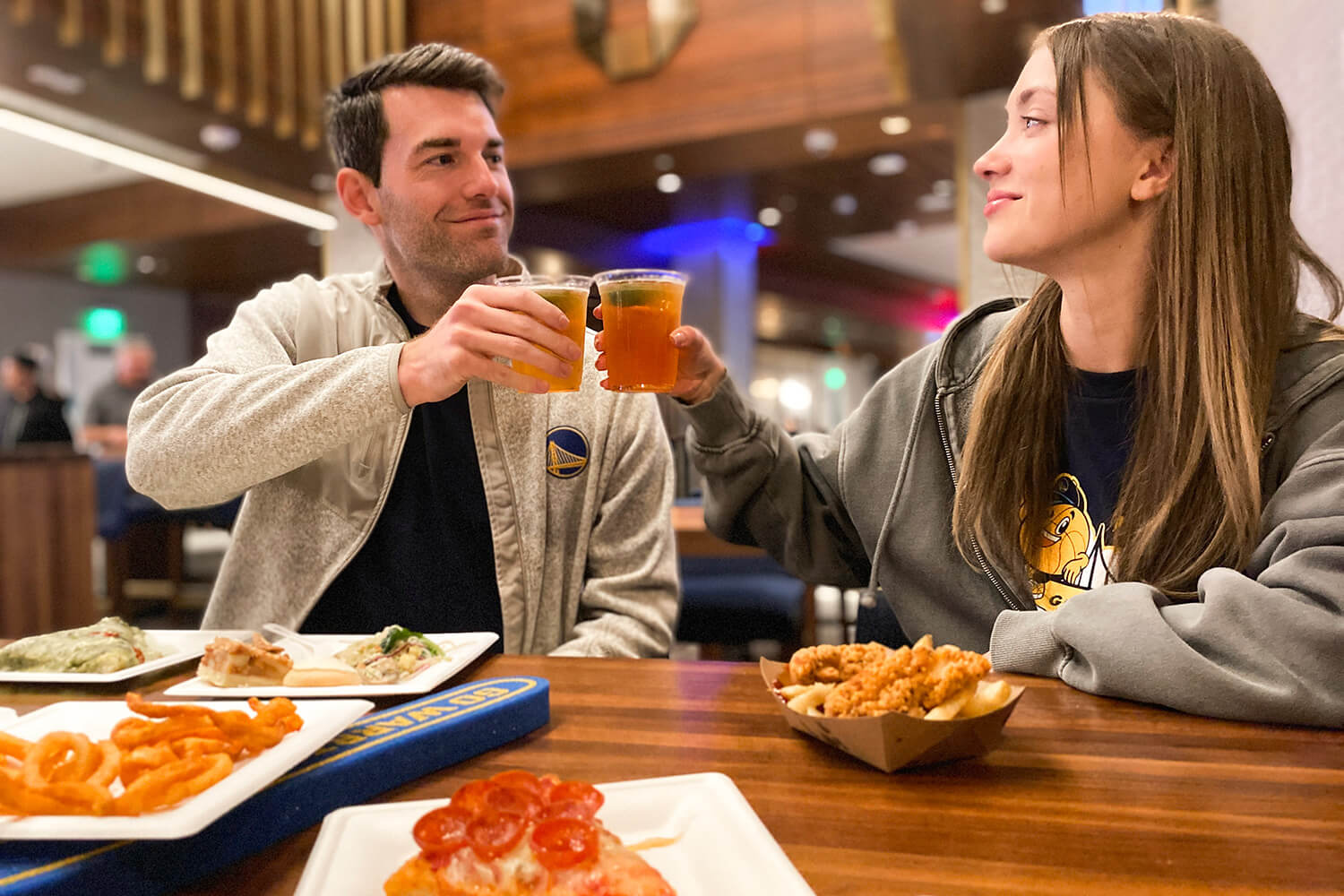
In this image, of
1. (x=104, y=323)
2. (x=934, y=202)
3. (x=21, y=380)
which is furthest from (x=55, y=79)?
(x=104, y=323)

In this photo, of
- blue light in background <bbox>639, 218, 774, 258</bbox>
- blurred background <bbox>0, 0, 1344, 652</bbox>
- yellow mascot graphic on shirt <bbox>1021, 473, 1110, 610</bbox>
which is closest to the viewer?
yellow mascot graphic on shirt <bbox>1021, 473, 1110, 610</bbox>

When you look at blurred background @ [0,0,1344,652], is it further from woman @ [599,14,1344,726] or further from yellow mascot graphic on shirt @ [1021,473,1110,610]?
yellow mascot graphic on shirt @ [1021,473,1110,610]

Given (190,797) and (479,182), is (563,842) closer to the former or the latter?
(190,797)

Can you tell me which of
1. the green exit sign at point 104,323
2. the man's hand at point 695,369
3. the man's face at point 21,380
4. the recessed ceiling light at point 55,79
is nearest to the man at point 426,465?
the man's hand at point 695,369

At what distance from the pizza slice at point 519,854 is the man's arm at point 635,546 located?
3.63ft

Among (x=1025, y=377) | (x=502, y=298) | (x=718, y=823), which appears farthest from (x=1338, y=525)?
(x=502, y=298)

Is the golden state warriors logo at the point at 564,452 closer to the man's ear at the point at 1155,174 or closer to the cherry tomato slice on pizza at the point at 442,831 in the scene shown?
the man's ear at the point at 1155,174

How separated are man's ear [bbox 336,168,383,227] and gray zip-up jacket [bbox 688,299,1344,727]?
957 millimetres

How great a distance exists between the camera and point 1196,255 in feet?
4.75

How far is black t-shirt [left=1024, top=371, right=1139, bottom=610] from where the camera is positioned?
4.88ft

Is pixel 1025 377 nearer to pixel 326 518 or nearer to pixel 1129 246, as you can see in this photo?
pixel 1129 246

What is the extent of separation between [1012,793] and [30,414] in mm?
7896

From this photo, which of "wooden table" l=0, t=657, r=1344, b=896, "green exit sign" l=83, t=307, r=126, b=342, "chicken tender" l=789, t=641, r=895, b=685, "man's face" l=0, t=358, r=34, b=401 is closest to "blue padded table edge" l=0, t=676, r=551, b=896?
"wooden table" l=0, t=657, r=1344, b=896

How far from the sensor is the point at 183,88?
16.7 feet
